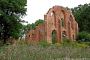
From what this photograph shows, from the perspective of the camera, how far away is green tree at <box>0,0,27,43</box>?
4438 centimetres

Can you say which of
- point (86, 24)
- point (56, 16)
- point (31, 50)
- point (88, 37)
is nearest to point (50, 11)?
point (56, 16)

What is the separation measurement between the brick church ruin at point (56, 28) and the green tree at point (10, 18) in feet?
35.0

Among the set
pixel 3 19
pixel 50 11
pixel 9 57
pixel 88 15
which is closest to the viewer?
pixel 9 57

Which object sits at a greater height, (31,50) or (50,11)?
(50,11)

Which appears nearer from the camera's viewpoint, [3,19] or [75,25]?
[3,19]

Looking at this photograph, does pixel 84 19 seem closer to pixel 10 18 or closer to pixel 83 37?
pixel 83 37

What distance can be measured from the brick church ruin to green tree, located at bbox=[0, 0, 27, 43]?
35.0 feet

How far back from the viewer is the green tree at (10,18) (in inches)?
1747

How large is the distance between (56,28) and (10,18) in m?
16.6

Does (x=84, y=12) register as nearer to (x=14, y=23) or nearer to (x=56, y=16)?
(x=56, y=16)

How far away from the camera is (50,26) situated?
58750 mm

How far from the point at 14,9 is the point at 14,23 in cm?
187

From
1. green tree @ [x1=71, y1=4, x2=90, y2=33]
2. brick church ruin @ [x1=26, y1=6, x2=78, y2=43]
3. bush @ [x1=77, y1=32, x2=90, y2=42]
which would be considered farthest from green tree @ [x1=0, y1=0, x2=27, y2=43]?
green tree @ [x1=71, y1=4, x2=90, y2=33]

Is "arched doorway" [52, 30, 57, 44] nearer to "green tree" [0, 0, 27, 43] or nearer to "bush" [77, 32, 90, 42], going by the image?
"bush" [77, 32, 90, 42]
